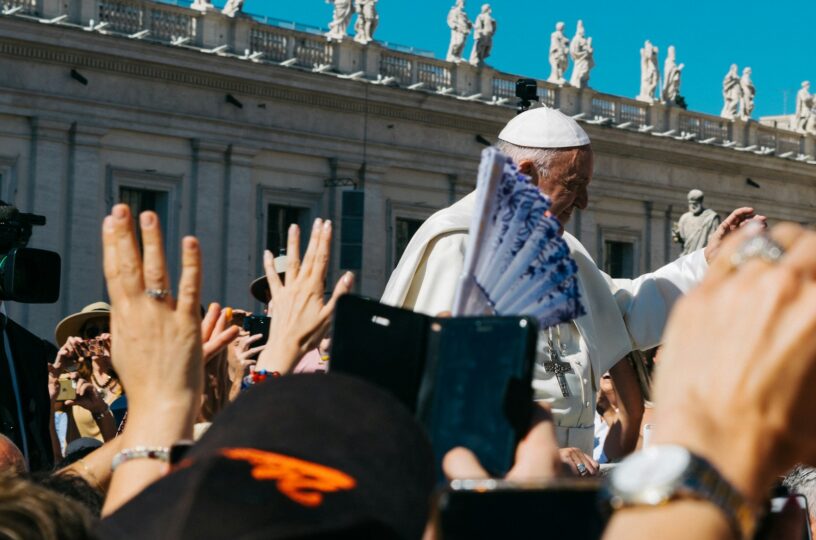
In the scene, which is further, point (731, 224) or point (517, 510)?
point (731, 224)

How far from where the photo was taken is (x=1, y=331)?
15.4ft

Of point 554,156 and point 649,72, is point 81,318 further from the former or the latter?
point 649,72

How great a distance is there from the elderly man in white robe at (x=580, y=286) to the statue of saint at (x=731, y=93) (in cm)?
3690

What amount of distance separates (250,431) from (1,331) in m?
3.68

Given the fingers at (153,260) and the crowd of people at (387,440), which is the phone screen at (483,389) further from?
the fingers at (153,260)

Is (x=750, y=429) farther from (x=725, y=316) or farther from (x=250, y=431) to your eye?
(x=250, y=431)

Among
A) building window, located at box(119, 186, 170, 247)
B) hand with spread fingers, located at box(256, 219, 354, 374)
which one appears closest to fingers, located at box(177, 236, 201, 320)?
hand with spread fingers, located at box(256, 219, 354, 374)

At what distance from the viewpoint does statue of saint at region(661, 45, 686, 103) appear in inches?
1507

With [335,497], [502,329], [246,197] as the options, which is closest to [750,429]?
[335,497]

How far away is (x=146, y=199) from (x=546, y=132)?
984 inches

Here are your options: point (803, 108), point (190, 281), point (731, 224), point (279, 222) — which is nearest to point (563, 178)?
point (731, 224)

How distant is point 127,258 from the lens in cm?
160

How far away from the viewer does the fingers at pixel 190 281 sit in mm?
1581

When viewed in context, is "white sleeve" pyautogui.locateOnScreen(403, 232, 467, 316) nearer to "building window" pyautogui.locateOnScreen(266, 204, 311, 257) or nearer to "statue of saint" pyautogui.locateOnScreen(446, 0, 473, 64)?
"building window" pyautogui.locateOnScreen(266, 204, 311, 257)
